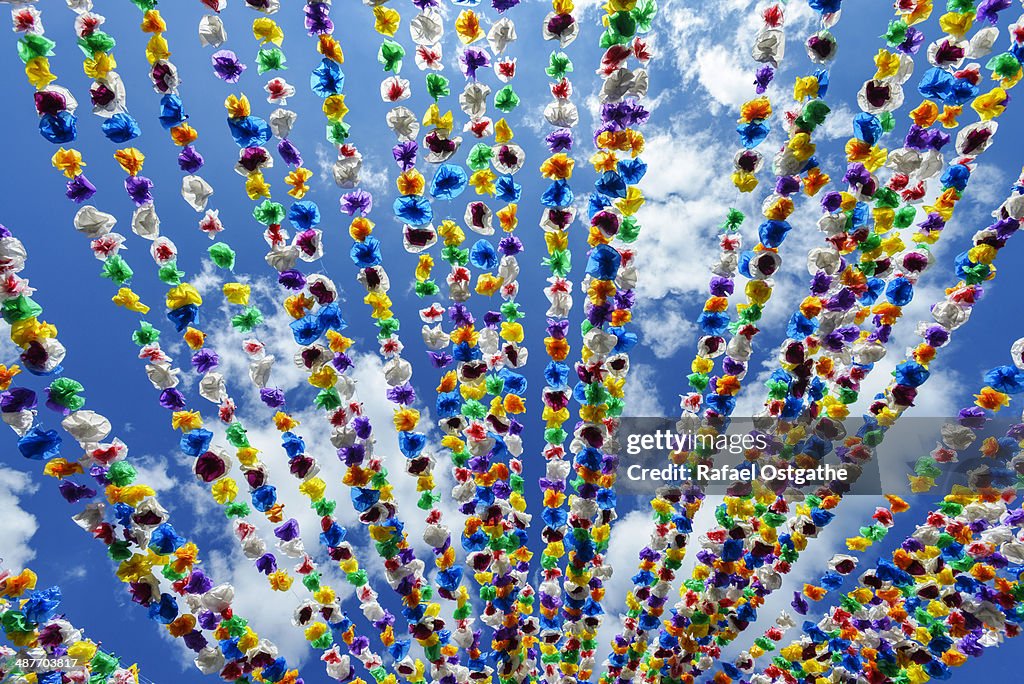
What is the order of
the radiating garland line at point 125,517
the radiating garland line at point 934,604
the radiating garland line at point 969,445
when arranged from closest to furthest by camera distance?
the radiating garland line at point 125,517, the radiating garland line at point 969,445, the radiating garland line at point 934,604

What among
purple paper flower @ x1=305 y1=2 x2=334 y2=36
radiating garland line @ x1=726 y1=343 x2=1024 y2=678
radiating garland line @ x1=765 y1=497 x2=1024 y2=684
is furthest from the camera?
radiating garland line @ x1=765 y1=497 x2=1024 y2=684

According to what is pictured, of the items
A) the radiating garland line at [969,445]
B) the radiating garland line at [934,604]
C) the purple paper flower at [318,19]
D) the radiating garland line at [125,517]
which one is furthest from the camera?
the radiating garland line at [934,604]

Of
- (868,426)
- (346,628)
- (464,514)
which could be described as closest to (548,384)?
(464,514)

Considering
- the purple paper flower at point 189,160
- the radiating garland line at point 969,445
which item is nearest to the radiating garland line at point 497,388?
the purple paper flower at point 189,160

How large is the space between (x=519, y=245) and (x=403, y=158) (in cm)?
106

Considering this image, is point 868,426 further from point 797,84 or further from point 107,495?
point 107,495

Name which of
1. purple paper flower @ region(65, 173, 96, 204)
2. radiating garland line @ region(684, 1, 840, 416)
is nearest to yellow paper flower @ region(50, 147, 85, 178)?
purple paper flower @ region(65, 173, 96, 204)

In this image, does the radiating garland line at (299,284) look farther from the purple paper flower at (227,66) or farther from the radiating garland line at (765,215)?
the radiating garland line at (765,215)

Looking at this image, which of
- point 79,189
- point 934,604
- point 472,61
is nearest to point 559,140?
point 472,61

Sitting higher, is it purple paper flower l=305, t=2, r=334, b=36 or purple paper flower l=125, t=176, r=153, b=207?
purple paper flower l=305, t=2, r=334, b=36

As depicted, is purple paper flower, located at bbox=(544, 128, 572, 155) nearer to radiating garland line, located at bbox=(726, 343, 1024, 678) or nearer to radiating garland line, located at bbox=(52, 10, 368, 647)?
radiating garland line, located at bbox=(52, 10, 368, 647)

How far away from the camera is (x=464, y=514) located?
17.8 ft

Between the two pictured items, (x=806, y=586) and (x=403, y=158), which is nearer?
(x=403, y=158)

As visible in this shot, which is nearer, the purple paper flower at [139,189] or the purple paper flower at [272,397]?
the purple paper flower at [139,189]
